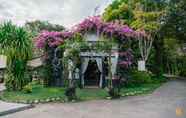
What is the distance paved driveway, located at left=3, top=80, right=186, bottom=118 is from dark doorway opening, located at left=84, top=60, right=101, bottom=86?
7.00 m

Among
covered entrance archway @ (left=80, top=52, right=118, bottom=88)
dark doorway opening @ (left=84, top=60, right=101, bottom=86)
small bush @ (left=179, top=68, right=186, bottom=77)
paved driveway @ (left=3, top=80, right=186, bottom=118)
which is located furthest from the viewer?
small bush @ (left=179, top=68, right=186, bottom=77)

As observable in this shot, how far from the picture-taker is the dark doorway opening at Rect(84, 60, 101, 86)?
21.7 m

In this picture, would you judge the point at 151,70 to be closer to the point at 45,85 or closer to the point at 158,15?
the point at 158,15

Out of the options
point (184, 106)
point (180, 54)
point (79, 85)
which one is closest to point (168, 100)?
point (184, 106)

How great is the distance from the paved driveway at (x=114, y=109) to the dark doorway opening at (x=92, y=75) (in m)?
7.00

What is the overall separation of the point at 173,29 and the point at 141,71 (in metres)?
6.76

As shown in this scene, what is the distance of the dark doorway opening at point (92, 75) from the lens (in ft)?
71.1

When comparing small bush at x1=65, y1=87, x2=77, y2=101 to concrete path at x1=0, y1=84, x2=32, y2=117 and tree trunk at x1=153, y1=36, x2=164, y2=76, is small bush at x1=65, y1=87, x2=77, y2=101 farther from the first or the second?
tree trunk at x1=153, y1=36, x2=164, y2=76

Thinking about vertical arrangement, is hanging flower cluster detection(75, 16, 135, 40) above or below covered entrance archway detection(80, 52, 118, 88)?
above

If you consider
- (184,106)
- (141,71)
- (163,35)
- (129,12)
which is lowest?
(184,106)

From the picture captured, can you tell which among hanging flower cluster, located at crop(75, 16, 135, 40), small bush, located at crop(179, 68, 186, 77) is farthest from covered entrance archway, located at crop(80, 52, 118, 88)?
small bush, located at crop(179, 68, 186, 77)

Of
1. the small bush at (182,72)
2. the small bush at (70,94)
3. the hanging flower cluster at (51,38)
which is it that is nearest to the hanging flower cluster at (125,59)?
the hanging flower cluster at (51,38)

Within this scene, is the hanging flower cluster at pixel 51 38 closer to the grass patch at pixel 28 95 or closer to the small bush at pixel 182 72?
the grass patch at pixel 28 95

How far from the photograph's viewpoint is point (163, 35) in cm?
3006
